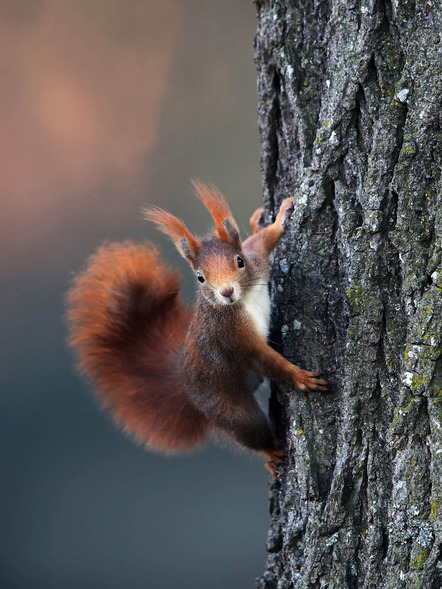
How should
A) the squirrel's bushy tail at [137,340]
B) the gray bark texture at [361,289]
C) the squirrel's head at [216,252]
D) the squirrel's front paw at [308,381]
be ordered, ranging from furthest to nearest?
the squirrel's bushy tail at [137,340], the squirrel's head at [216,252], the squirrel's front paw at [308,381], the gray bark texture at [361,289]

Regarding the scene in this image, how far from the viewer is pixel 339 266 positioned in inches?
45.8

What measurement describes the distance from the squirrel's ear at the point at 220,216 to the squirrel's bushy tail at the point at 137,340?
288 mm

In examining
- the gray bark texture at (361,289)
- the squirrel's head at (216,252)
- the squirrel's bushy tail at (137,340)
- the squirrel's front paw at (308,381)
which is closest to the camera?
the gray bark texture at (361,289)

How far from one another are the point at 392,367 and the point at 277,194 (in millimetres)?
483

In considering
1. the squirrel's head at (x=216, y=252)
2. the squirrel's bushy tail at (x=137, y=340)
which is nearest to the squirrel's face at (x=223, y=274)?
the squirrel's head at (x=216, y=252)

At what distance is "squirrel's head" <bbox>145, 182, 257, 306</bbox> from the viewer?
1.29 metres

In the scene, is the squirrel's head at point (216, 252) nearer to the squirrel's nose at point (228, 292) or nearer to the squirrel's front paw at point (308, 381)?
the squirrel's nose at point (228, 292)

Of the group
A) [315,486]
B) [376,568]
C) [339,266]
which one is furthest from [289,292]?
[376,568]

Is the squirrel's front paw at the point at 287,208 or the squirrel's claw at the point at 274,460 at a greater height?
the squirrel's front paw at the point at 287,208

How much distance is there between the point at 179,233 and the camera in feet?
4.40

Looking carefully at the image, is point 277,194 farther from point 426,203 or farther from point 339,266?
point 426,203

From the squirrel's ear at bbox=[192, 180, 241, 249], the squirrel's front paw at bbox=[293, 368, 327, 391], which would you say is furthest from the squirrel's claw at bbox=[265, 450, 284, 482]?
the squirrel's ear at bbox=[192, 180, 241, 249]

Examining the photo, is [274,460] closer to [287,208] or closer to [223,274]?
[223,274]

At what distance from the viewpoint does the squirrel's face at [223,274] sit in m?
1.27
